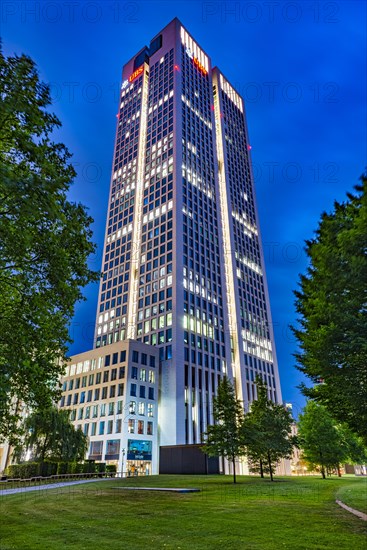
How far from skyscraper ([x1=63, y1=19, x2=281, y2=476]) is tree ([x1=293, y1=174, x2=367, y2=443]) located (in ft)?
202

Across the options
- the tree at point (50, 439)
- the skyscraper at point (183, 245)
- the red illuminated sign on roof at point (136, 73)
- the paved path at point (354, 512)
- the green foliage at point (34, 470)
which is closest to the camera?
the paved path at point (354, 512)

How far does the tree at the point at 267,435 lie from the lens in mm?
40875

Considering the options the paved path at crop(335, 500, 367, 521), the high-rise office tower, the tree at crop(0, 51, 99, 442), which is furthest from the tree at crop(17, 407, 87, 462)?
the paved path at crop(335, 500, 367, 521)

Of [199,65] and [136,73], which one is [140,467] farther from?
[136,73]

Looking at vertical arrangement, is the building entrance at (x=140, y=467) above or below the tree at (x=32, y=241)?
below

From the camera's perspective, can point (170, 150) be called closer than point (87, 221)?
No

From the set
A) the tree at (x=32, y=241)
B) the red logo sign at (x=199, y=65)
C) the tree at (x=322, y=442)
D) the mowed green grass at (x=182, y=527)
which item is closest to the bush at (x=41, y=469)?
the mowed green grass at (x=182, y=527)

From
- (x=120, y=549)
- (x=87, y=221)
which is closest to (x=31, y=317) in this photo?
(x=87, y=221)

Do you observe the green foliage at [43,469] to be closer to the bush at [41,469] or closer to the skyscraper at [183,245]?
the bush at [41,469]

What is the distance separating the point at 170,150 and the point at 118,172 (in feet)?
80.8

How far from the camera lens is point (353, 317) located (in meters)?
14.0

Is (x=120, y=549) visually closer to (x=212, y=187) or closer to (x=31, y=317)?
(x=31, y=317)

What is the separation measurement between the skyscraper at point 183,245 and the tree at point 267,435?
2931 centimetres

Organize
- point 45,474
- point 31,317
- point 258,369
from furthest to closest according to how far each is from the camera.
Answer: point 258,369, point 45,474, point 31,317
